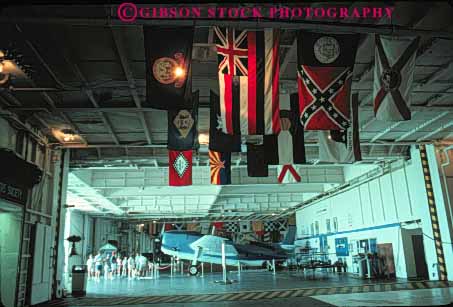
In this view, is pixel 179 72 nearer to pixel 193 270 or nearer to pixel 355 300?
pixel 355 300

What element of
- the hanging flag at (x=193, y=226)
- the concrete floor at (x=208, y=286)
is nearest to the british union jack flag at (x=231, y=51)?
the concrete floor at (x=208, y=286)

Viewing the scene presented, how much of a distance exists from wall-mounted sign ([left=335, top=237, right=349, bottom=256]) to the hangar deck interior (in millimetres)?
67

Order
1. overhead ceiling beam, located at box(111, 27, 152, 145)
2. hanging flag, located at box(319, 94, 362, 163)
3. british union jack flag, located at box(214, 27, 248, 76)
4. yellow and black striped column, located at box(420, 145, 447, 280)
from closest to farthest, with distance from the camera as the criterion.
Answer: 1. british union jack flag, located at box(214, 27, 248, 76)
2. overhead ceiling beam, located at box(111, 27, 152, 145)
3. hanging flag, located at box(319, 94, 362, 163)
4. yellow and black striped column, located at box(420, 145, 447, 280)

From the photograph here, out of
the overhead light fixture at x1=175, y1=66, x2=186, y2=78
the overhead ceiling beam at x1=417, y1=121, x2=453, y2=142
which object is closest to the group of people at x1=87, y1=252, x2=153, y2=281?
the overhead ceiling beam at x1=417, y1=121, x2=453, y2=142

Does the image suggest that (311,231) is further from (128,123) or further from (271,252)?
(128,123)

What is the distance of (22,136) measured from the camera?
10000 millimetres

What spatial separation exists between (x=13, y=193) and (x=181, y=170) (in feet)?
13.1

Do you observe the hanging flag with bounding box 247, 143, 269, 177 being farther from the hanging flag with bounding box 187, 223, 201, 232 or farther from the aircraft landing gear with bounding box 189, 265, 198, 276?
the hanging flag with bounding box 187, 223, 201, 232

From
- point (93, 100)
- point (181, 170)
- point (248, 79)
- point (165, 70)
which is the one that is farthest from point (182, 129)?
point (165, 70)

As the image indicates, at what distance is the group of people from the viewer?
909 inches

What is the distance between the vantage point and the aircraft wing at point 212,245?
71.8 ft

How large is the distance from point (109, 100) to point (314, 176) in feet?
35.9

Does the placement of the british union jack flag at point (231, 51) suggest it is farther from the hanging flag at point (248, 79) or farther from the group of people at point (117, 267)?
the group of people at point (117, 267)

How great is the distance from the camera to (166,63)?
18.8 feet
